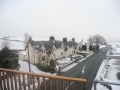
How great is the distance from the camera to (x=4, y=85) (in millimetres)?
2770

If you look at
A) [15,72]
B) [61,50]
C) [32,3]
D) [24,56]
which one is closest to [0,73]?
[15,72]

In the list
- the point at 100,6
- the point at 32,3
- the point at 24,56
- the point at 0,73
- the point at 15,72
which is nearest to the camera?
the point at 15,72

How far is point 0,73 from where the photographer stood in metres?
2.74

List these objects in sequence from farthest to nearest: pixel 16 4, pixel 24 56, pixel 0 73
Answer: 1. pixel 24 56
2. pixel 16 4
3. pixel 0 73

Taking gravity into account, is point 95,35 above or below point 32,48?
above

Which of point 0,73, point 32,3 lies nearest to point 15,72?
point 0,73

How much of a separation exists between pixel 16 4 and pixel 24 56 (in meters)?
10.6

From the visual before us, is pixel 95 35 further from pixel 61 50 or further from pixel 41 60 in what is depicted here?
pixel 41 60

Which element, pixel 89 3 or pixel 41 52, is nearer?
pixel 89 3

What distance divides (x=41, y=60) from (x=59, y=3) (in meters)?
10.1

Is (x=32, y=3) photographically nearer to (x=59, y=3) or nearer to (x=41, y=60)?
(x=59, y=3)

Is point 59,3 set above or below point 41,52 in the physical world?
above

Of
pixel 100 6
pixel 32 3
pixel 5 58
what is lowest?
pixel 5 58

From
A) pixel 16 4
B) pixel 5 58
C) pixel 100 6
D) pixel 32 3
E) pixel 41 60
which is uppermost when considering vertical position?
pixel 32 3
